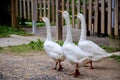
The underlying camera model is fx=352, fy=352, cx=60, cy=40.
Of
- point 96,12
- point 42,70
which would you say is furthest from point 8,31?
point 42,70

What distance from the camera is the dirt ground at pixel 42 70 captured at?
605 centimetres

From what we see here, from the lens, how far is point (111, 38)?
9164mm

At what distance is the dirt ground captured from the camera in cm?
605

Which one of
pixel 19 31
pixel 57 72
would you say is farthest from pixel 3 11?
pixel 57 72

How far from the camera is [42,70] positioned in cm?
660

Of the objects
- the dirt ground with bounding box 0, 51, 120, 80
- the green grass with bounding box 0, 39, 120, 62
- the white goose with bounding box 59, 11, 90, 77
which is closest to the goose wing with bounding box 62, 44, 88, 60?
the white goose with bounding box 59, 11, 90, 77

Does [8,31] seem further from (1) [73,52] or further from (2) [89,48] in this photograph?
(1) [73,52]

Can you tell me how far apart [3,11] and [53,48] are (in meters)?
8.04

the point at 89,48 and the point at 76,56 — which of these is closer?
the point at 76,56

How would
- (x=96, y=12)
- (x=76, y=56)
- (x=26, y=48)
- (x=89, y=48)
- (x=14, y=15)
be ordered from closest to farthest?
(x=76, y=56) → (x=89, y=48) → (x=26, y=48) → (x=96, y=12) → (x=14, y=15)

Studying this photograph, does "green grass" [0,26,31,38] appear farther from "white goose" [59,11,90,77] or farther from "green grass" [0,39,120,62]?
"white goose" [59,11,90,77]

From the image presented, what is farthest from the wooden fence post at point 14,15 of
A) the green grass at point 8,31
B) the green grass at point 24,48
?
the green grass at point 24,48

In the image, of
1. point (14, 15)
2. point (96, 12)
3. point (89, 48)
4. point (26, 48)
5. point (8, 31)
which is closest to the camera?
point (89, 48)

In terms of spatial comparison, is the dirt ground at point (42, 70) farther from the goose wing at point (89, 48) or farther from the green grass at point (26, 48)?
the green grass at point (26, 48)
